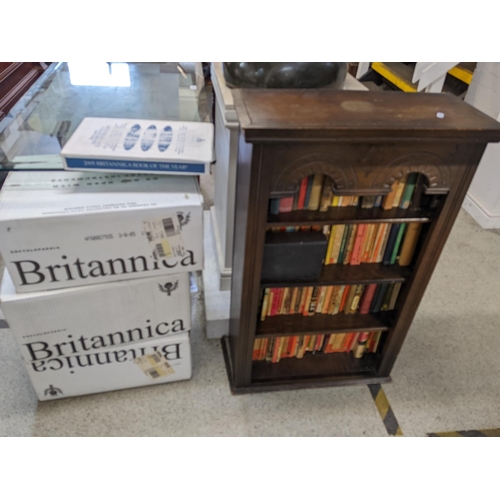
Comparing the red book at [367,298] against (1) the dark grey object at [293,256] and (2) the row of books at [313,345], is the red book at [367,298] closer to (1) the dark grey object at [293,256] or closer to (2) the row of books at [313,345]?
(2) the row of books at [313,345]

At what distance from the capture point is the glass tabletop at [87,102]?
4.11 feet

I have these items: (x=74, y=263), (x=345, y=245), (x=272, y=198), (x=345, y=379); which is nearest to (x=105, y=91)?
(x=74, y=263)

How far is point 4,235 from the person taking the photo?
1044 millimetres

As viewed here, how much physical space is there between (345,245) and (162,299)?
2.07 ft

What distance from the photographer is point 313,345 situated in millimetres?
1631

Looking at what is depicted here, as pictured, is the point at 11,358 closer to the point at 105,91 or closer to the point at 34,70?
the point at 105,91

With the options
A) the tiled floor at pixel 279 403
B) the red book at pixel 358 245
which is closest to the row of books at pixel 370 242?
the red book at pixel 358 245

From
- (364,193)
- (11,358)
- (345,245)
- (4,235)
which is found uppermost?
(364,193)

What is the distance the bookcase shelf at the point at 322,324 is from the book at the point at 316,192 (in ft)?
1.52

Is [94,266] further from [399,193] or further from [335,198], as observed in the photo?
[399,193]

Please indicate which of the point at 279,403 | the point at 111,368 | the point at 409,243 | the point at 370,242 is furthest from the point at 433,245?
the point at 111,368

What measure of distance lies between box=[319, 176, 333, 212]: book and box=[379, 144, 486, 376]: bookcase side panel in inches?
12.8

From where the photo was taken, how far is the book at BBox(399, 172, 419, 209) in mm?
1157

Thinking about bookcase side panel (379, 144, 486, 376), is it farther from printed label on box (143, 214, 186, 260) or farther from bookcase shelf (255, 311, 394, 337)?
printed label on box (143, 214, 186, 260)
